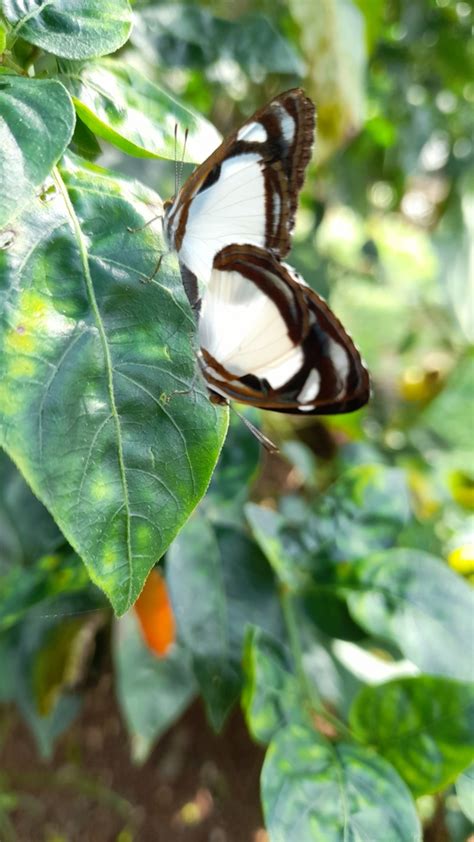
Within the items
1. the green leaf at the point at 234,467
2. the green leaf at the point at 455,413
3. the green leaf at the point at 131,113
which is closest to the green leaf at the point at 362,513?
the green leaf at the point at 234,467

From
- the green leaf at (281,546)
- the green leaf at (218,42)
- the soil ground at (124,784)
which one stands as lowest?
the soil ground at (124,784)

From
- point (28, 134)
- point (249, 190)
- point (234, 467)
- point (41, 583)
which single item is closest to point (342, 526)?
point (234, 467)

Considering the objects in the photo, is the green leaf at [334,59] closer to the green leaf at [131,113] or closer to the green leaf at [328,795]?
the green leaf at [131,113]

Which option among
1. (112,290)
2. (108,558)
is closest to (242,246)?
(112,290)

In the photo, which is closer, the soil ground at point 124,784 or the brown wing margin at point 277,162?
the brown wing margin at point 277,162

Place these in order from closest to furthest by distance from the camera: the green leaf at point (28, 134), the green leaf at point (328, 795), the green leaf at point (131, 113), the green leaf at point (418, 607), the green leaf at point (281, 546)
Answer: the green leaf at point (28, 134), the green leaf at point (131, 113), the green leaf at point (328, 795), the green leaf at point (418, 607), the green leaf at point (281, 546)

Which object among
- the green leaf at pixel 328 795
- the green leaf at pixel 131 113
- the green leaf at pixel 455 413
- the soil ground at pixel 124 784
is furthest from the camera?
the green leaf at pixel 455 413

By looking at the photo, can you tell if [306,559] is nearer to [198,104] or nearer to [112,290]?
[112,290]

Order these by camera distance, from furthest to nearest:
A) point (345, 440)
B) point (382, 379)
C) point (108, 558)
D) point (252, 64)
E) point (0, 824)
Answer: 1. point (382, 379)
2. point (345, 440)
3. point (0, 824)
4. point (252, 64)
5. point (108, 558)
